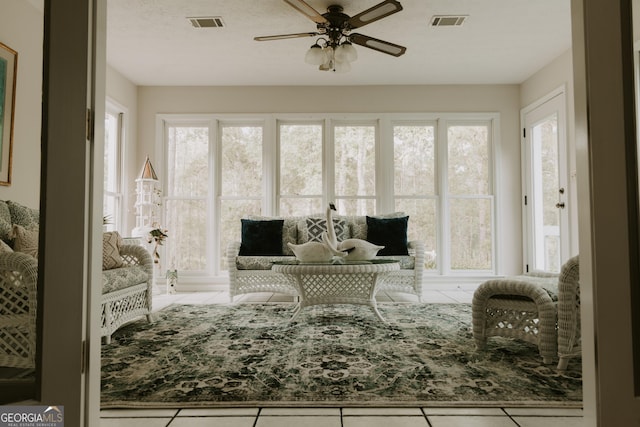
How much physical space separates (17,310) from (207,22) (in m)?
2.96

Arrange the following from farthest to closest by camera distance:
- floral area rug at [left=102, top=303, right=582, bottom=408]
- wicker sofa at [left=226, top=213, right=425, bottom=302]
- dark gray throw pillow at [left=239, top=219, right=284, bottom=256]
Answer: dark gray throw pillow at [left=239, top=219, right=284, bottom=256], wicker sofa at [left=226, top=213, right=425, bottom=302], floral area rug at [left=102, top=303, right=582, bottom=408]

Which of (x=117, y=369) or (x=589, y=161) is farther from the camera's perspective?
(x=117, y=369)

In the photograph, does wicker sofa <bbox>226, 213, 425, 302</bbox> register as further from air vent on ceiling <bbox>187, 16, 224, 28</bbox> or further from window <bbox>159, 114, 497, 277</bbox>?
air vent on ceiling <bbox>187, 16, 224, 28</bbox>

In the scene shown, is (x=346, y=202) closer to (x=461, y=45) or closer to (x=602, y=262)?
(x=461, y=45)

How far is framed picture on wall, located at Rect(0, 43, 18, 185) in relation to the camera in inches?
115

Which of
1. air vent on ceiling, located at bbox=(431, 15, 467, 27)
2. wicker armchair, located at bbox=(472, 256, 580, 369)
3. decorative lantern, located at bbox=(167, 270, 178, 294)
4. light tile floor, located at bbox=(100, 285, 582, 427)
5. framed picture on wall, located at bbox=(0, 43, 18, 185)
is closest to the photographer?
light tile floor, located at bbox=(100, 285, 582, 427)

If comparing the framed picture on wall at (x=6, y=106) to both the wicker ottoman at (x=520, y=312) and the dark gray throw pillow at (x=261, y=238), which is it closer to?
the dark gray throw pillow at (x=261, y=238)

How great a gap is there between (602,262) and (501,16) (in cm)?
339

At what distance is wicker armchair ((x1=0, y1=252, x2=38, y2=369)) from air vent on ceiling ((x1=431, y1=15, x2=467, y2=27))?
146 inches

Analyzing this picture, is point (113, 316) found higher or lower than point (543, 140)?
Answer: lower

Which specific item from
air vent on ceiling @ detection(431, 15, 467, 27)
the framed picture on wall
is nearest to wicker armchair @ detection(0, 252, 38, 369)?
the framed picture on wall

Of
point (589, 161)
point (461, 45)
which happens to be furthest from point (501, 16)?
point (589, 161)

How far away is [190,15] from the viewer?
3.60 metres

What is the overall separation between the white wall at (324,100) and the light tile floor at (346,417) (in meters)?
4.45
